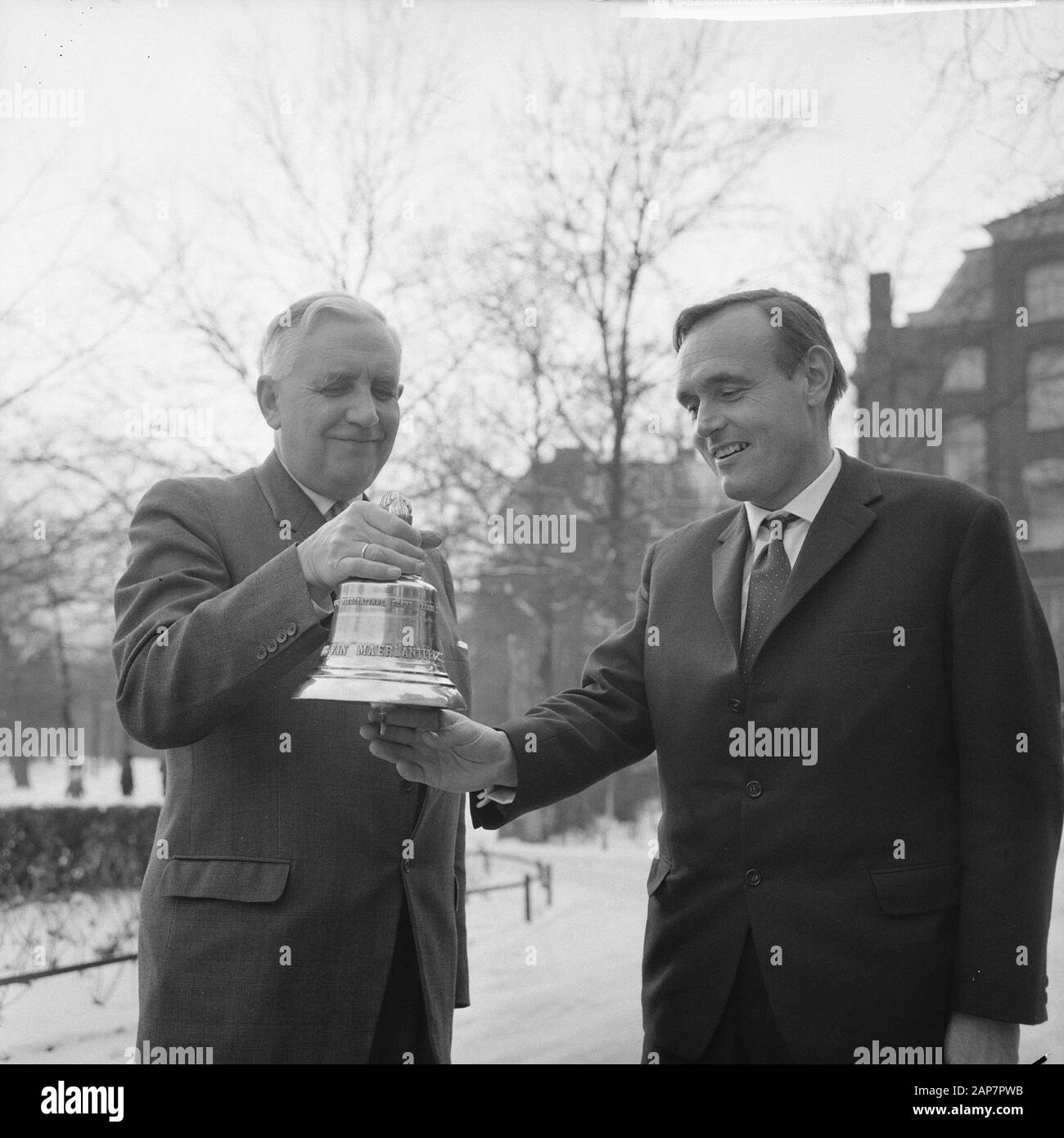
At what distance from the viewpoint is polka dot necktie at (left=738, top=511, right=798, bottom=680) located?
234 cm

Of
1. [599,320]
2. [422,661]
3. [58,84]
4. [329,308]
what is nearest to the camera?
[422,661]

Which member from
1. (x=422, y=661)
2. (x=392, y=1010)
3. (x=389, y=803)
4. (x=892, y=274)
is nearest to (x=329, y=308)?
(x=422, y=661)

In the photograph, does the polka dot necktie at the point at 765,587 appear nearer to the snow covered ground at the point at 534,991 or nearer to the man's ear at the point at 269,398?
the man's ear at the point at 269,398

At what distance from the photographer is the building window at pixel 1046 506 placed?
13.3 ft

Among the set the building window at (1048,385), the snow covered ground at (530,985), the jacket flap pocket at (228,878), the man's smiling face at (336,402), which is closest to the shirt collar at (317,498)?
the man's smiling face at (336,402)

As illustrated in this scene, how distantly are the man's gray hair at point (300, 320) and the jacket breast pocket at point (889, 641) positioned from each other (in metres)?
1.19

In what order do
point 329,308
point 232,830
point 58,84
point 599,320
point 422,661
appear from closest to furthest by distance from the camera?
point 422,661, point 232,830, point 329,308, point 58,84, point 599,320

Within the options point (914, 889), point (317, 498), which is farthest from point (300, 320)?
point (914, 889)

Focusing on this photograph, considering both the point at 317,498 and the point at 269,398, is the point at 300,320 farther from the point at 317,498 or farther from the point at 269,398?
the point at 317,498

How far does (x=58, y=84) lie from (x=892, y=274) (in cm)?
318

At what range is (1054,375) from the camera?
4105 mm

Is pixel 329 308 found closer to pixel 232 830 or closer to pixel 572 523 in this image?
pixel 232 830

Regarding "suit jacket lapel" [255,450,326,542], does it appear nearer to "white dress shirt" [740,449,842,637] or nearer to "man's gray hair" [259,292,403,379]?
"man's gray hair" [259,292,403,379]

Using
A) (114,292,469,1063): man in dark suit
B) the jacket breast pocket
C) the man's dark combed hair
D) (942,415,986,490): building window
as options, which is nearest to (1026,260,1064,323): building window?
(942,415,986,490): building window
